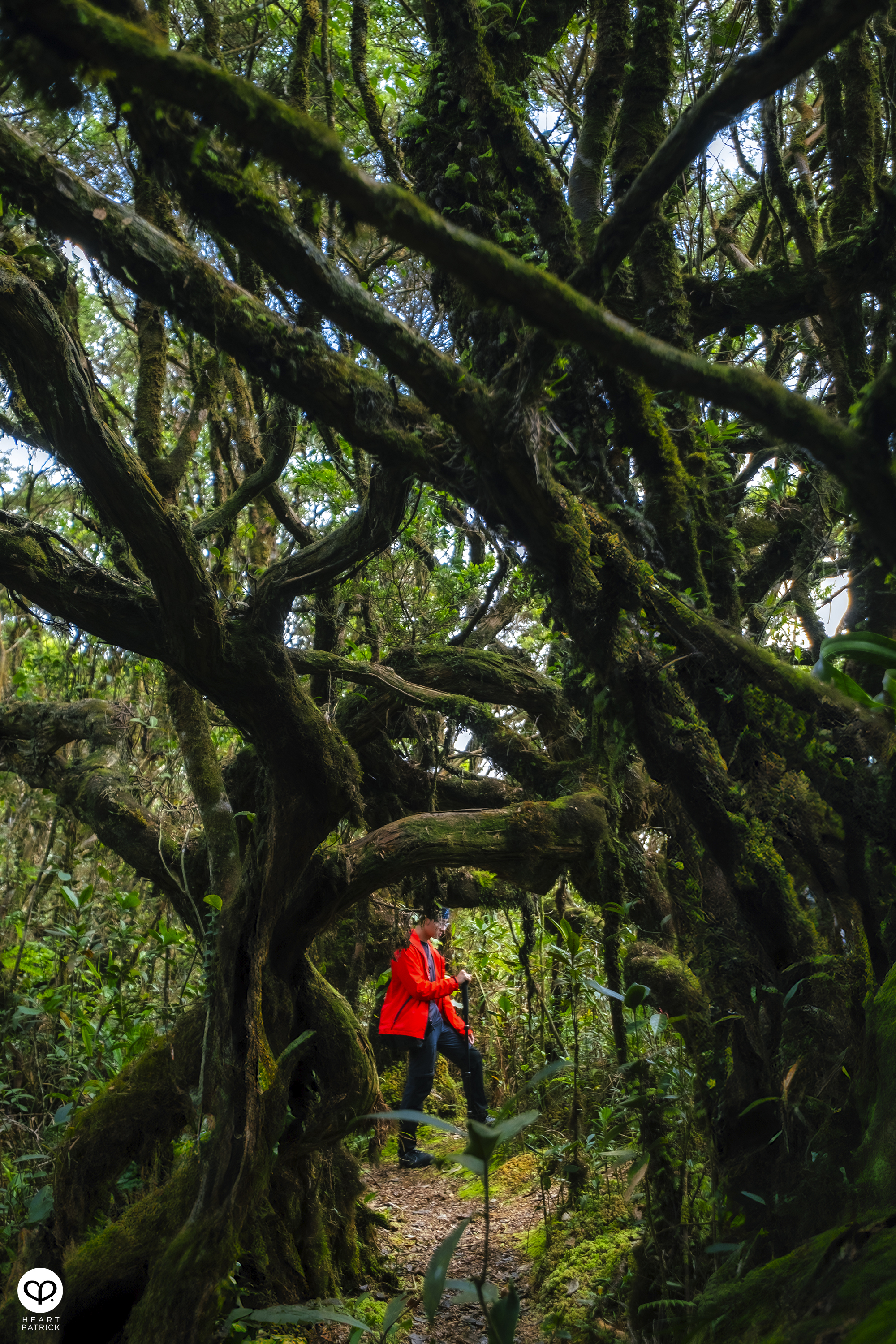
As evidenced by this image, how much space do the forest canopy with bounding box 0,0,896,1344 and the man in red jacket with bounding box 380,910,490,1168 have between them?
1.15 feet

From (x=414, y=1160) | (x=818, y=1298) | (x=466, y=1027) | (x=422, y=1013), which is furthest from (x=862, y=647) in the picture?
(x=414, y=1160)

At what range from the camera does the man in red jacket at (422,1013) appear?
6199 millimetres

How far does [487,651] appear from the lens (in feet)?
18.9

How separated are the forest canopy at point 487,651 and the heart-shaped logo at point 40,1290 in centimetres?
6

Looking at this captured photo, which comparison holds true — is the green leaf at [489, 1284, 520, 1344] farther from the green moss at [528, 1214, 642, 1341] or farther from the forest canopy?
the green moss at [528, 1214, 642, 1341]

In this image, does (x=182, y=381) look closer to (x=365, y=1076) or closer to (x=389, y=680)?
(x=389, y=680)

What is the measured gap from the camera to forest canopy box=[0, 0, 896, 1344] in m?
2.24

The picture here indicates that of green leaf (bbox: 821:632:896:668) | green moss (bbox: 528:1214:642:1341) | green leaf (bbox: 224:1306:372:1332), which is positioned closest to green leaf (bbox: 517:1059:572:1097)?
green leaf (bbox: 224:1306:372:1332)

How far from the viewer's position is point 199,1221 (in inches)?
141

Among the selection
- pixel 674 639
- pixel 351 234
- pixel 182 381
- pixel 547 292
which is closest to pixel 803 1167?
pixel 674 639

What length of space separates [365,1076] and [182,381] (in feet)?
24.6

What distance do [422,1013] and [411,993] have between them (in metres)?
0.23

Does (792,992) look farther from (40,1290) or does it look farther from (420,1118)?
(40,1290)

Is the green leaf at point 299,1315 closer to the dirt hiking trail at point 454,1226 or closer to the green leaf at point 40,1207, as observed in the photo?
the dirt hiking trail at point 454,1226
